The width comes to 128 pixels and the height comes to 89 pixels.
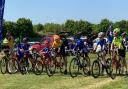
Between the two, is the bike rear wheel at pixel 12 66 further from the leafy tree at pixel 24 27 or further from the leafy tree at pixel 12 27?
the leafy tree at pixel 24 27

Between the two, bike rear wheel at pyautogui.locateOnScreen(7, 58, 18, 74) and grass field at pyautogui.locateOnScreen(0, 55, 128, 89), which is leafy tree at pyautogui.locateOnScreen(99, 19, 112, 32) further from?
grass field at pyautogui.locateOnScreen(0, 55, 128, 89)

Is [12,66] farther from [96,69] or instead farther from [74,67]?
[96,69]

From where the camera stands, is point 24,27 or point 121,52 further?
point 24,27

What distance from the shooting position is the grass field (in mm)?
17062

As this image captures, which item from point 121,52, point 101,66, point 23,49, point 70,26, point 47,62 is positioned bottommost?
point 101,66

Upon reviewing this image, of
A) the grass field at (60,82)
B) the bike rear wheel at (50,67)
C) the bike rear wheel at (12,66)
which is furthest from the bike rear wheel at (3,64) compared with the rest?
the bike rear wheel at (50,67)

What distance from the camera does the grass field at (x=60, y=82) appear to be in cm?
1706

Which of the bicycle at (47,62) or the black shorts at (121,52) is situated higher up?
the black shorts at (121,52)

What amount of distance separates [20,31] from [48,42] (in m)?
40.3

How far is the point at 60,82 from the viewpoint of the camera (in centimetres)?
1839

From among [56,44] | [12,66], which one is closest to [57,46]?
[56,44]

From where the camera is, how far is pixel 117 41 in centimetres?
1961

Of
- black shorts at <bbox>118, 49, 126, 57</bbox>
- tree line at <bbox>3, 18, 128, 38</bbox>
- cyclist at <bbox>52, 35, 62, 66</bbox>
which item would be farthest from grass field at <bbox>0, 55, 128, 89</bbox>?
tree line at <bbox>3, 18, 128, 38</bbox>

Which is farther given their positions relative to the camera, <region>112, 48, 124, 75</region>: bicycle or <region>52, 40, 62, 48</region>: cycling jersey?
<region>52, 40, 62, 48</region>: cycling jersey
